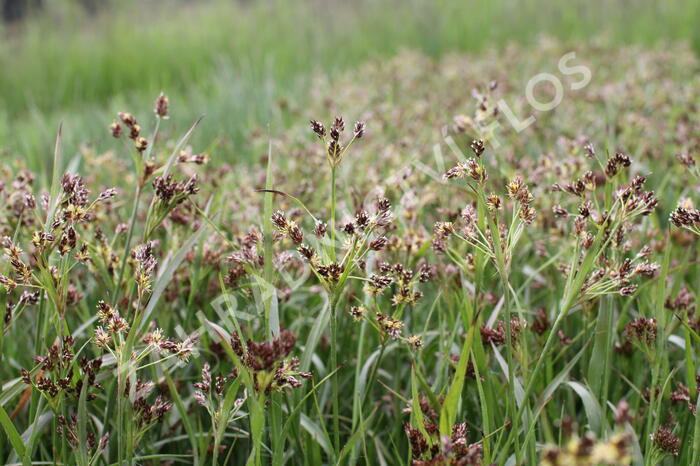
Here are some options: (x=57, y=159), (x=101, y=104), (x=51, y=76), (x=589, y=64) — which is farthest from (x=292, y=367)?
(x=51, y=76)

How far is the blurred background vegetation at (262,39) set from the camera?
6965 mm

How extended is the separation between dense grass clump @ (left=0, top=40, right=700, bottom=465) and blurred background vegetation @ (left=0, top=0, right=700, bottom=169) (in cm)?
399

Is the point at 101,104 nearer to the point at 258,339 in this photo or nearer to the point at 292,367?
the point at 258,339

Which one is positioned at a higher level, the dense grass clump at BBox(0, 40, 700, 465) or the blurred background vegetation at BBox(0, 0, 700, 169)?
the blurred background vegetation at BBox(0, 0, 700, 169)

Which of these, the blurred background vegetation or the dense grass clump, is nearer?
the dense grass clump

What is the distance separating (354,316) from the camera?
135cm

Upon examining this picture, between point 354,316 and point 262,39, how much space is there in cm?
731

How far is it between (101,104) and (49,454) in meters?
6.41

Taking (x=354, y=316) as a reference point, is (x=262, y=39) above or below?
above

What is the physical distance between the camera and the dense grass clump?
1184 mm

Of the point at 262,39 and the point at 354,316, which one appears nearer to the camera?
the point at 354,316

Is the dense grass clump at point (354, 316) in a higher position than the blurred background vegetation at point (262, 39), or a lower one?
lower

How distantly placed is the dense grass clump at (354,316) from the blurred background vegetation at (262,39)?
3986 millimetres

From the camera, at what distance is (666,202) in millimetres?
2703
